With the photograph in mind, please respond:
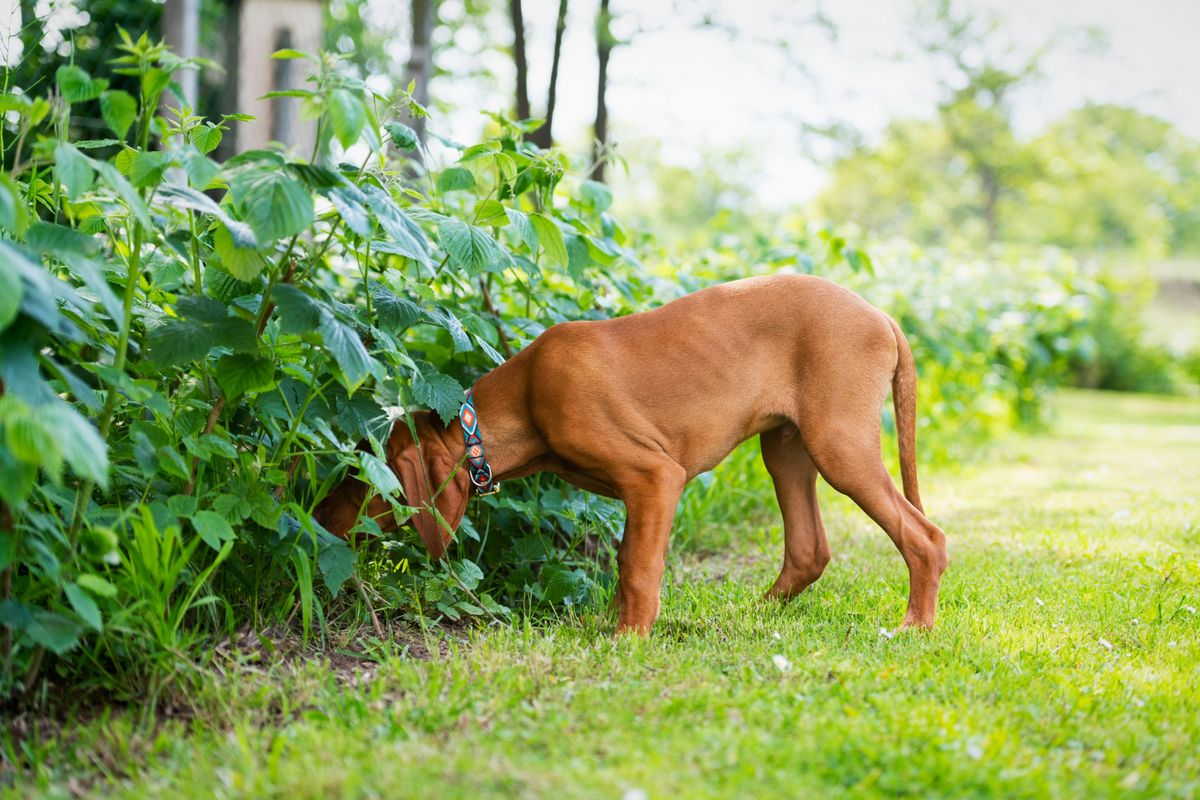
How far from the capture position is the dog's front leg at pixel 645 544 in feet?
10.5

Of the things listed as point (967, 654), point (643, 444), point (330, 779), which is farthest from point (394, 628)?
point (967, 654)

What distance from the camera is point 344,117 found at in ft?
7.14

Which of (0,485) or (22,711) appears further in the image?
(22,711)

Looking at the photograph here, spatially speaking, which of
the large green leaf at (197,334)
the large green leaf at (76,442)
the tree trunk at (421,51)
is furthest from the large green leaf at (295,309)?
the tree trunk at (421,51)

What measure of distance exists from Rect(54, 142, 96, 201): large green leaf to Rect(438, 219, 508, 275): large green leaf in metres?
1.05

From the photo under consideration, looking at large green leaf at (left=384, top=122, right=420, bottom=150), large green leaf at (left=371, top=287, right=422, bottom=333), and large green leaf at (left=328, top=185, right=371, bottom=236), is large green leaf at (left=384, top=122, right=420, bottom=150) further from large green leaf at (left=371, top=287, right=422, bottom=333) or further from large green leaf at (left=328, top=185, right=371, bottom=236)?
large green leaf at (left=328, top=185, right=371, bottom=236)

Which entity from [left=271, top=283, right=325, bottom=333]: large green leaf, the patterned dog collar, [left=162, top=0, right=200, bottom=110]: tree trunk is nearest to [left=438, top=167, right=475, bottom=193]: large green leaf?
the patterned dog collar

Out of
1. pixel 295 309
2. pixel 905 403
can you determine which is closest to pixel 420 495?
pixel 295 309

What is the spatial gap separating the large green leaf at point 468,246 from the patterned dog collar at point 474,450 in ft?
1.59

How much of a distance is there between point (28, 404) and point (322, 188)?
0.84 m

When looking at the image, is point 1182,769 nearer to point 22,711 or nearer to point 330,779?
point 330,779

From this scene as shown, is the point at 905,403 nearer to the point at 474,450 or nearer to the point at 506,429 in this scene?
the point at 506,429

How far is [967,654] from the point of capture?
2.96 m

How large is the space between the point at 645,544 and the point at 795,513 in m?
0.80
